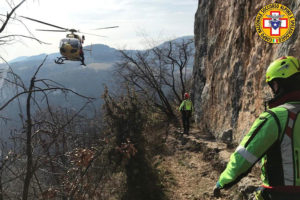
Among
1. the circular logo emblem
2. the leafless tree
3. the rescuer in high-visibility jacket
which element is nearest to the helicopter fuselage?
the leafless tree

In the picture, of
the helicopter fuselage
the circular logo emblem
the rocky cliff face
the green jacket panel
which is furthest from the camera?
the helicopter fuselage

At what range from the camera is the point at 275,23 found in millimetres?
7012

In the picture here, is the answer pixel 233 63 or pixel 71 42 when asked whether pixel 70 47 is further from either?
pixel 233 63

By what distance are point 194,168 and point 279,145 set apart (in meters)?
8.26

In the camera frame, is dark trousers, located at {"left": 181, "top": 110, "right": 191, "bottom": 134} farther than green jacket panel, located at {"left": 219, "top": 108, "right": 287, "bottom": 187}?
Yes

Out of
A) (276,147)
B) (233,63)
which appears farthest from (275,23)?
(276,147)

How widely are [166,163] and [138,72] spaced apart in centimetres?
1073

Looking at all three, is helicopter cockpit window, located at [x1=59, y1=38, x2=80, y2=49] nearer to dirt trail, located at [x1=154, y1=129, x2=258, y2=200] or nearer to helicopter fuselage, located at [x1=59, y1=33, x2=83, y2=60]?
helicopter fuselage, located at [x1=59, y1=33, x2=83, y2=60]

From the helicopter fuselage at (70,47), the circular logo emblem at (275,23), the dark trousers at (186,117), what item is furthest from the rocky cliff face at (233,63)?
the helicopter fuselage at (70,47)

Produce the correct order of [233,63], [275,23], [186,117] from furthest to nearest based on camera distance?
[186,117], [233,63], [275,23]

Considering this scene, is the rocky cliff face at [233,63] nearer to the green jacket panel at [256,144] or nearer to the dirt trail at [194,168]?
the dirt trail at [194,168]

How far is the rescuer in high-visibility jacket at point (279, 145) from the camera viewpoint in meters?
2.16

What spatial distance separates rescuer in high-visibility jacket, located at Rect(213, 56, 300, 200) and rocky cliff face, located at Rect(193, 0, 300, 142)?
12.9ft

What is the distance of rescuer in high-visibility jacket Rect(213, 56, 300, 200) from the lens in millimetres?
2156
